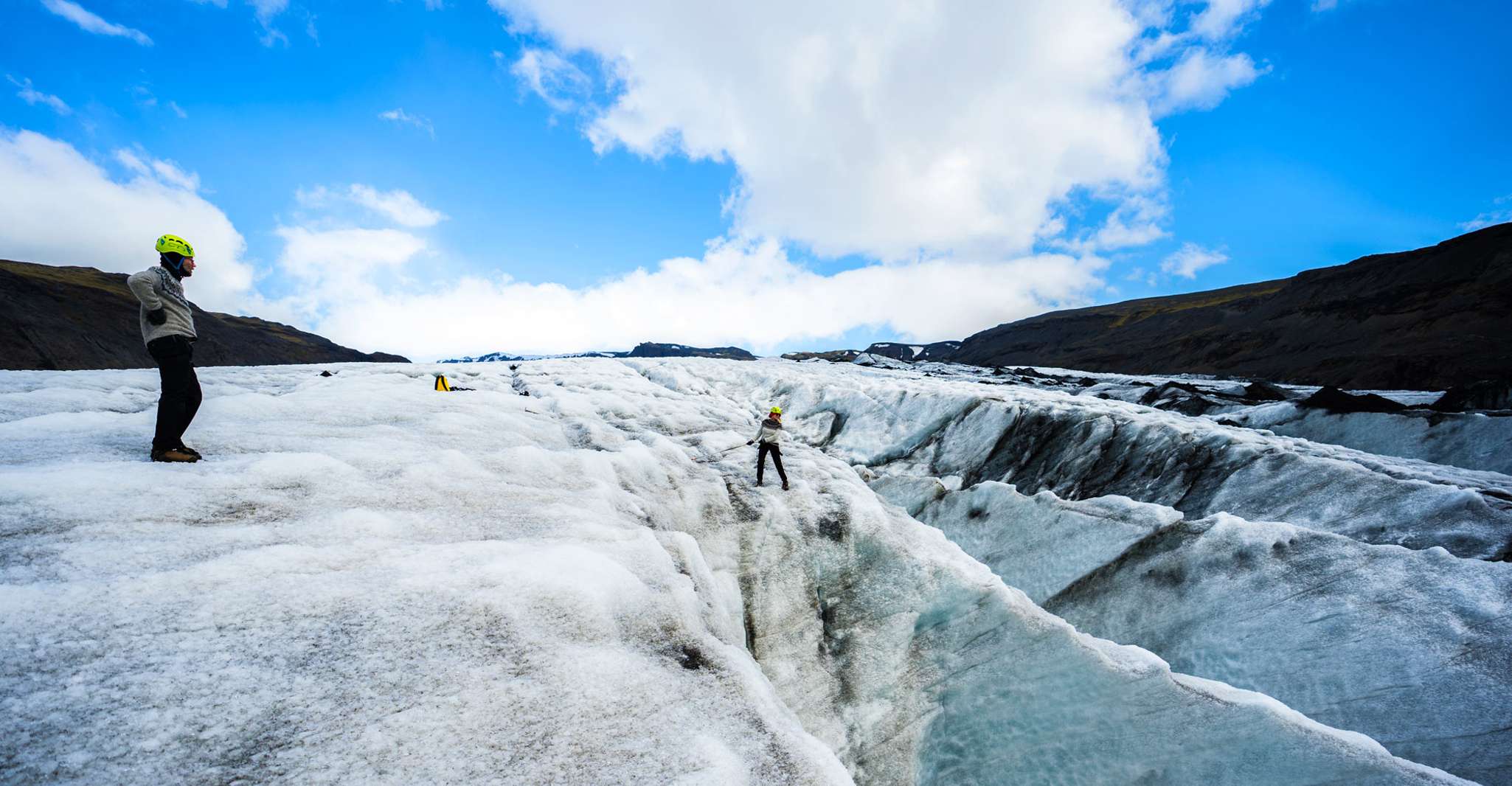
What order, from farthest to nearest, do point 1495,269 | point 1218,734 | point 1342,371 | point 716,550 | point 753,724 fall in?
point 1495,269
point 1342,371
point 716,550
point 1218,734
point 753,724

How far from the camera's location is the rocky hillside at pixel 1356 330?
43406mm

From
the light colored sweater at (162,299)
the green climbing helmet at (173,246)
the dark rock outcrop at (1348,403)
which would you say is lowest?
the dark rock outcrop at (1348,403)

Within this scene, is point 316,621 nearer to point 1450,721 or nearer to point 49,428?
point 49,428

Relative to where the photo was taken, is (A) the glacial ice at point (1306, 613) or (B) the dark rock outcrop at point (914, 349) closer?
(A) the glacial ice at point (1306, 613)

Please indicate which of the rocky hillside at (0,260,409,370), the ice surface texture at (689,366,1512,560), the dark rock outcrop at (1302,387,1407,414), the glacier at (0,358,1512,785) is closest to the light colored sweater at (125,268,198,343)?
the glacier at (0,358,1512,785)

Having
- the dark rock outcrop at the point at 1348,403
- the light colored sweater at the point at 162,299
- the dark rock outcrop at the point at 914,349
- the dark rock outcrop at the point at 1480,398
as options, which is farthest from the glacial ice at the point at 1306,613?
the dark rock outcrop at the point at 914,349

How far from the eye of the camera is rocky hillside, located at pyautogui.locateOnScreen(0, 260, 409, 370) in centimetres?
5219

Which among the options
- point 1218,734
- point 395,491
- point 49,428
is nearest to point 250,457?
point 395,491

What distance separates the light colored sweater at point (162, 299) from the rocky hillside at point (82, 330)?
44.7 meters

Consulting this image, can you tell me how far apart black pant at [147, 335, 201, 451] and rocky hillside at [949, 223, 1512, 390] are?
5523 centimetres

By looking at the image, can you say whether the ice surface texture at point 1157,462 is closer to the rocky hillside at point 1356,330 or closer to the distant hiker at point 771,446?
the distant hiker at point 771,446

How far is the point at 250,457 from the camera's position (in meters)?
5.94

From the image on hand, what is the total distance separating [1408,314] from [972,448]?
69605 mm

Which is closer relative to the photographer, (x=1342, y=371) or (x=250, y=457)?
(x=250, y=457)
